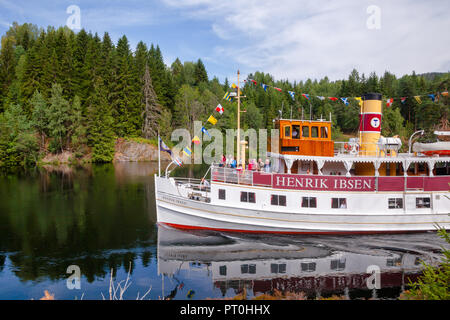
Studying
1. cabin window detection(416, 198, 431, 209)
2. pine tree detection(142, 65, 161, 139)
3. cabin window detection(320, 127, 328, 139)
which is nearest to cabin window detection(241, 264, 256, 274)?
cabin window detection(320, 127, 328, 139)

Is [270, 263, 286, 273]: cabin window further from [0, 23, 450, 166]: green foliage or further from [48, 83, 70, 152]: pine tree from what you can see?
[48, 83, 70, 152]: pine tree

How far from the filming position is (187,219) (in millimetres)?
21531

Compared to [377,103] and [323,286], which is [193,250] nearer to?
[323,286]

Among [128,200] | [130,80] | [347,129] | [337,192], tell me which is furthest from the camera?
[347,129]

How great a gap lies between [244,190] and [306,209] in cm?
386

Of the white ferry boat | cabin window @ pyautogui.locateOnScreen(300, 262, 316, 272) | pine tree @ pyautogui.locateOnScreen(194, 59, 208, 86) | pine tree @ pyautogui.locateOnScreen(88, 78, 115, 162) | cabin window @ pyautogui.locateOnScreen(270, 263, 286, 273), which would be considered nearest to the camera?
cabin window @ pyautogui.locateOnScreen(270, 263, 286, 273)

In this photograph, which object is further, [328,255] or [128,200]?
[128,200]

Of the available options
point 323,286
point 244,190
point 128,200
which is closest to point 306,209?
point 244,190

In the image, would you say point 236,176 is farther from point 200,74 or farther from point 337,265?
point 200,74

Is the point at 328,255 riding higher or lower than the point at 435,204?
lower

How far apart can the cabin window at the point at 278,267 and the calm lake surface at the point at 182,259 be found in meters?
0.05

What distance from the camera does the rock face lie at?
65.4m

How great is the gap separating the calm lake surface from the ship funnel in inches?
225

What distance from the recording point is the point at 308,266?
1659cm
